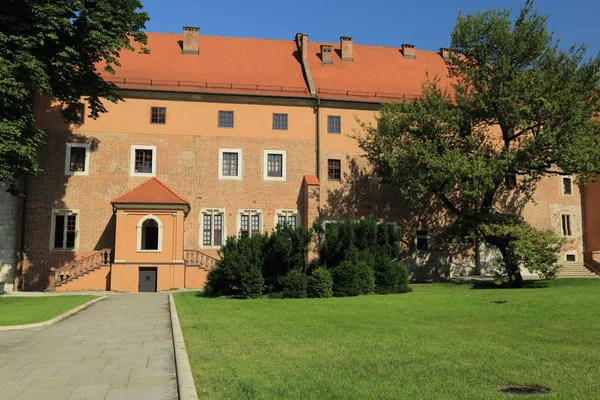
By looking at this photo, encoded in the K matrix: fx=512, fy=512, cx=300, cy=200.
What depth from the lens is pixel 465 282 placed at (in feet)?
97.9

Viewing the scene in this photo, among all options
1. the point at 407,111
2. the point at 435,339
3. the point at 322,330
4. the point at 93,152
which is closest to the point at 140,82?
the point at 93,152

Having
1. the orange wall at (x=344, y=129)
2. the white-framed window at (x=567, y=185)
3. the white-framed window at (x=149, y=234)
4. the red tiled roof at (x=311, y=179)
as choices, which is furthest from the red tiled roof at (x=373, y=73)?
the white-framed window at (x=149, y=234)

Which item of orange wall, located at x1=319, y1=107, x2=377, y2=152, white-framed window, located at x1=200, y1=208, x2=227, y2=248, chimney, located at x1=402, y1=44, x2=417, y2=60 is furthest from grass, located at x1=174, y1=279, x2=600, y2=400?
chimney, located at x1=402, y1=44, x2=417, y2=60

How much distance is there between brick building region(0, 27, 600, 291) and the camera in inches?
1148

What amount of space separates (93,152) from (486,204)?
2313 cm

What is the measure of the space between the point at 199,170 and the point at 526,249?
19.0m

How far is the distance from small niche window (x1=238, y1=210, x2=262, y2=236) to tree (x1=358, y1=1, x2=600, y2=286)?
8675mm

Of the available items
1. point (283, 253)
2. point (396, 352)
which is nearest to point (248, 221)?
point (283, 253)

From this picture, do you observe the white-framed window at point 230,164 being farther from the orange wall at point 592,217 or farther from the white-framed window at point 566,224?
the orange wall at point 592,217

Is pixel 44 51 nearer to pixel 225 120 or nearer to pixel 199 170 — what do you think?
pixel 199 170

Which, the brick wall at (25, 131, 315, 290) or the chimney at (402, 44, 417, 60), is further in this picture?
the chimney at (402, 44, 417, 60)

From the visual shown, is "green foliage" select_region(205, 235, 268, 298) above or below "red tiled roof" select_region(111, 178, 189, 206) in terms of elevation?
below

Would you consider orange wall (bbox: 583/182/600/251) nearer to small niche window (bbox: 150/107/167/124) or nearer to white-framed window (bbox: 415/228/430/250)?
white-framed window (bbox: 415/228/430/250)

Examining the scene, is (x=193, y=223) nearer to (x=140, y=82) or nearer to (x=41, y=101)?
(x=140, y=82)
